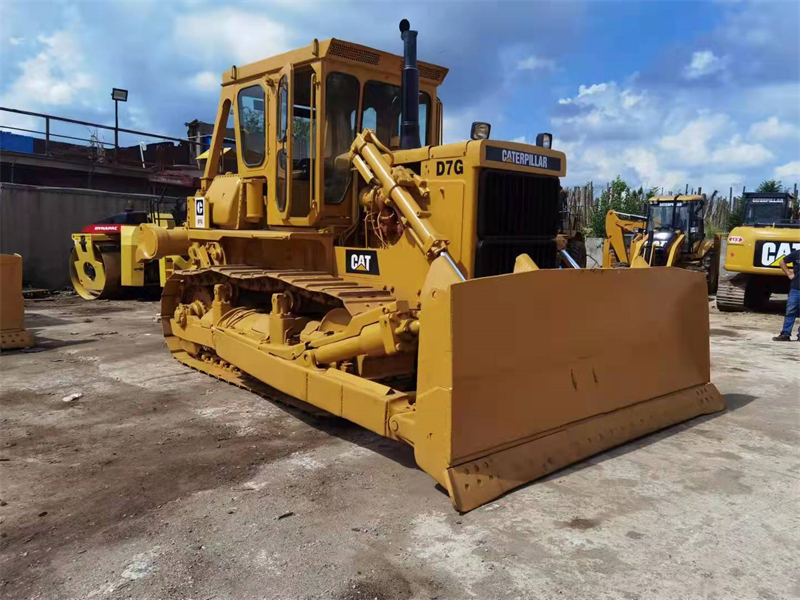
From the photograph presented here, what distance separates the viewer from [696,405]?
17.5ft

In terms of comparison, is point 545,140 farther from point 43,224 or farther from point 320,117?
point 43,224

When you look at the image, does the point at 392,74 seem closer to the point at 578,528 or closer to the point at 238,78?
the point at 238,78

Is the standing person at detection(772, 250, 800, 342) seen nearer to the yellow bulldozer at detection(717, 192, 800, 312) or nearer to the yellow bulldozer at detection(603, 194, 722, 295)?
the yellow bulldozer at detection(717, 192, 800, 312)

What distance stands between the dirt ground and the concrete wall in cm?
1028

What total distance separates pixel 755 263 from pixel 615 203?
1577cm

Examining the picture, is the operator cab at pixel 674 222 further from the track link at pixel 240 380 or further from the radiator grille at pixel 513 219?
the track link at pixel 240 380

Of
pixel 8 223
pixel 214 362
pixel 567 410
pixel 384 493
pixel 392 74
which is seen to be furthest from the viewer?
pixel 8 223

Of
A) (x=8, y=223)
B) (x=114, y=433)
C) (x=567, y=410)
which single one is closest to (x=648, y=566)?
(x=567, y=410)

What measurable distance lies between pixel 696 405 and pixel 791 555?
2.30 m

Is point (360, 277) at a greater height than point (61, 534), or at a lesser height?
greater

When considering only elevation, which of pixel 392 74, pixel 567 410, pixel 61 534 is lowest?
pixel 61 534

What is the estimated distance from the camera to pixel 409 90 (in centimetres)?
536

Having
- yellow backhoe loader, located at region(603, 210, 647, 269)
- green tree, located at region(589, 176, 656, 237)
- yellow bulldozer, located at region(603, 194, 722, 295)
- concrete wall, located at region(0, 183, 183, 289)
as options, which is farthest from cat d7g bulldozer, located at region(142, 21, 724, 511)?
green tree, located at region(589, 176, 656, 237)

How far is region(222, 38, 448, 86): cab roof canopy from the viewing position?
5.44 m
